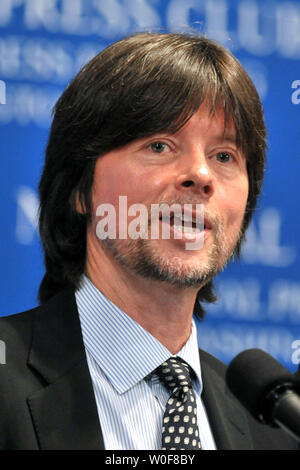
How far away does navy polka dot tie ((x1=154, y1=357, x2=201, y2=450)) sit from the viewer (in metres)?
1.51

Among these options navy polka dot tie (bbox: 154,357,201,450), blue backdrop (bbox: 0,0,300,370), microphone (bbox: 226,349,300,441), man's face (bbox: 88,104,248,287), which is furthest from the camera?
blue backdrop (bbox: 0,0,300,370)

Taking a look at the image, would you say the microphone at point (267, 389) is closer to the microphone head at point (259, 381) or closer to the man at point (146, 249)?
the microphone head at point (259, 381)

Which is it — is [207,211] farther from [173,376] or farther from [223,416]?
[223,416]

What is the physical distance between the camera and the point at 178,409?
5.13 ft

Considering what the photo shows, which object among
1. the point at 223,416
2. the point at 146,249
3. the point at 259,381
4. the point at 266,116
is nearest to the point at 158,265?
the point at 146,249

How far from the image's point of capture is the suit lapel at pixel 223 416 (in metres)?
1.64

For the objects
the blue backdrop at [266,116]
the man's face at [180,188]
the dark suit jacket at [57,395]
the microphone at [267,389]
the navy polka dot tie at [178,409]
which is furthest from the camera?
the blue backdrop at [266,116]

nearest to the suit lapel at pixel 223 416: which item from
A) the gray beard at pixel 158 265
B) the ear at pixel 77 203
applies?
the gray beard at pixel 158 265

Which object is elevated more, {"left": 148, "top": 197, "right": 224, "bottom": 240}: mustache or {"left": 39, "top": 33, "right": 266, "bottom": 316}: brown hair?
{"left": 39, "top": 33, "right": 266, "bottom": 316}: brown hair

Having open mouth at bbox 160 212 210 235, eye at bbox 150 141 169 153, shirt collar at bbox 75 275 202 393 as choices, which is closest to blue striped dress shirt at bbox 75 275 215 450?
shirt collar at bbox 75 275 202 393

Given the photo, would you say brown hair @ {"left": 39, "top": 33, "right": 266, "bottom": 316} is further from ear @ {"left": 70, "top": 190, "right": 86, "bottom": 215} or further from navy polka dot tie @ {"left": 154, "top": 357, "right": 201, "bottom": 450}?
navy polka dot tie @ {"left": 154, "top": 357, "right": 201, "bottom": 450}

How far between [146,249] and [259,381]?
1.74 feet

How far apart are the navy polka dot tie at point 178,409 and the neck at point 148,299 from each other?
7 centimetres

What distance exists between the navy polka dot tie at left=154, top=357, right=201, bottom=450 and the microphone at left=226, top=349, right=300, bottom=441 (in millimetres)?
318
